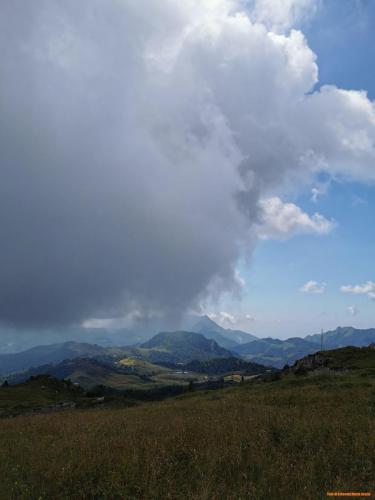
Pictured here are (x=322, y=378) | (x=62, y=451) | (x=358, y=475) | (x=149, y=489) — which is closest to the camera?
Result: (x=149, y=489)

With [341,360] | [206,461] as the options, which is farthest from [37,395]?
[206,461]

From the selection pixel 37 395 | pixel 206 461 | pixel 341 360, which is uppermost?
pixel 206 461

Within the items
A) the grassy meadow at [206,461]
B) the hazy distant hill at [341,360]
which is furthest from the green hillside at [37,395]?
the grassy meadow at [206,461]

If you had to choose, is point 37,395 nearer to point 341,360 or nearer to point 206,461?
point 341,360

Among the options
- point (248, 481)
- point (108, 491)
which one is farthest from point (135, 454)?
point (248, 481)

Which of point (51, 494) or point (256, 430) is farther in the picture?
point (256, 430)

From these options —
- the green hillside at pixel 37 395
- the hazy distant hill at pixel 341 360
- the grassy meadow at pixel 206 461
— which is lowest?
the green hillside at pixel 37 395

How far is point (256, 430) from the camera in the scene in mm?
11922

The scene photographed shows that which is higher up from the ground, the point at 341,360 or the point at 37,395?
the point at 341,360

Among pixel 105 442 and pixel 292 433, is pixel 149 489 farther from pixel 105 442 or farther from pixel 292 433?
pixel 292 433

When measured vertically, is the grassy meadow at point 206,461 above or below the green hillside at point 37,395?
above

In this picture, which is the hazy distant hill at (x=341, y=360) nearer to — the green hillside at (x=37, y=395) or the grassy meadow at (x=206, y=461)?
the grassy meadow at (x=206, y=461)

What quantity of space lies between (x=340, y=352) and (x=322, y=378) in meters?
28.8

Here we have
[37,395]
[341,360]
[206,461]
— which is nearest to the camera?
[206,461]
